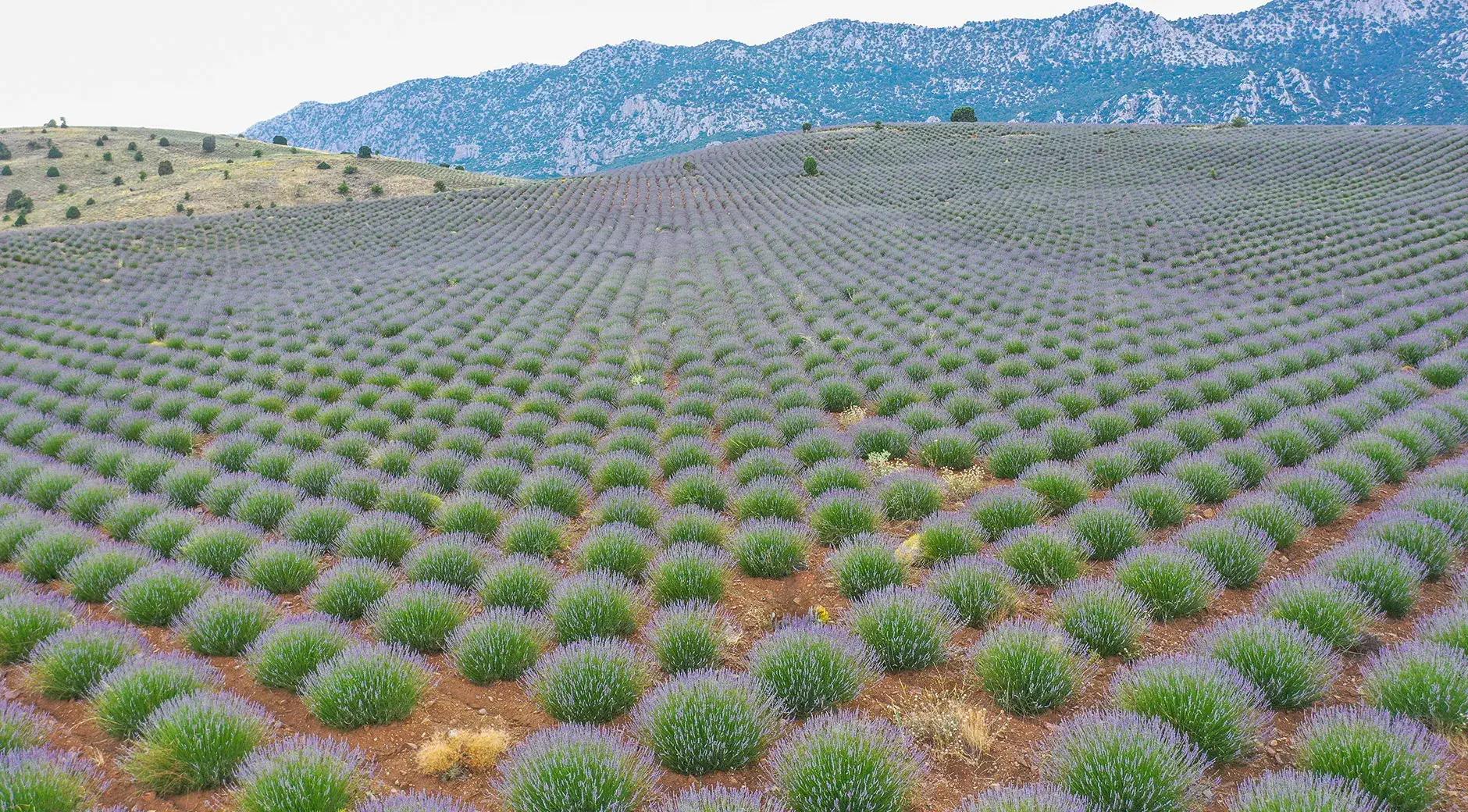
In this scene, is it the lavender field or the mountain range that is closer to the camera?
the lavender field

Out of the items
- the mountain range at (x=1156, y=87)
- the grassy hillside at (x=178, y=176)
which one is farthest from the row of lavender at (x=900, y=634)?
the mountain range at (x=1156, y=87)

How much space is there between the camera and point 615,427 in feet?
28.1

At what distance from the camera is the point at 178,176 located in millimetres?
58406

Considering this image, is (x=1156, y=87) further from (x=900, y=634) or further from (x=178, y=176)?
(x=900, y=634)

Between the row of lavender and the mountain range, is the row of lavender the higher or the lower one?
the lower one

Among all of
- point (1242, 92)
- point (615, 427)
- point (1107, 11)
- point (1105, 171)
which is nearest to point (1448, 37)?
point (1242, 92)

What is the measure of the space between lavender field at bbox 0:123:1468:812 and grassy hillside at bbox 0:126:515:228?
45006mm

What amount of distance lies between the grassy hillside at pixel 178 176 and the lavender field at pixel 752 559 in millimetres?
45006

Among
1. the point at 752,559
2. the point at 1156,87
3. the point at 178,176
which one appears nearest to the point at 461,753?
the point at 752,559

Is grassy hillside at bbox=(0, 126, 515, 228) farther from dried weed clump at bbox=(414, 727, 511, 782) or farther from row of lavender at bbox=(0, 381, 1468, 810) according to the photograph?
dried weed clump at bbox=(414, 727, 511, 782)

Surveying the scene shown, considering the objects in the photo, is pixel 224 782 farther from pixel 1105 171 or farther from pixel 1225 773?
pixel 1105 171

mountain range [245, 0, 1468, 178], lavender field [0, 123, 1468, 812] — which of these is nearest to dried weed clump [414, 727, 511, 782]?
lavender field [0, 123, 1468, 812]

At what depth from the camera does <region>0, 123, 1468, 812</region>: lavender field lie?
10.00 ft

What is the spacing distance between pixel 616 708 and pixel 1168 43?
229 metres
